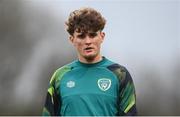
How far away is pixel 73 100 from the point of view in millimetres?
2182

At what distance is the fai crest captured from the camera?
2188 mm

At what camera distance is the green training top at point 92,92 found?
217 cm

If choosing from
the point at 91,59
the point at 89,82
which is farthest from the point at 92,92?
the point at 91,59

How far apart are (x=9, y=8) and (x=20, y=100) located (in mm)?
1052

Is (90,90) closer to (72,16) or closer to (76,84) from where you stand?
(76,84)

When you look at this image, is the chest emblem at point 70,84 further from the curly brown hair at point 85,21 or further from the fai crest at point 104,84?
the curly brown hair at point 85,21

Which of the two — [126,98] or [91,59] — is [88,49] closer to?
[91,59]

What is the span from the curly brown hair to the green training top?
0.17 meters

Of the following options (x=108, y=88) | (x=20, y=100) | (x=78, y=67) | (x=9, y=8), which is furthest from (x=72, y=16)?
(x=9, y=8)

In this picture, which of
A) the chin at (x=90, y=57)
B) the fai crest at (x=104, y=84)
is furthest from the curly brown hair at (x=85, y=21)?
the fai crest at (x=104, y=84)

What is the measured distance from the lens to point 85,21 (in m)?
2.24

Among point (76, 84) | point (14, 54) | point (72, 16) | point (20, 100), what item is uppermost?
point (72, 16)

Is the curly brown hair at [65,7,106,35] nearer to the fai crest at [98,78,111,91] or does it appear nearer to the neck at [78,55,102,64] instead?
the neck at [78,55,102,64]

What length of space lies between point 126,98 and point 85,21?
43cm
